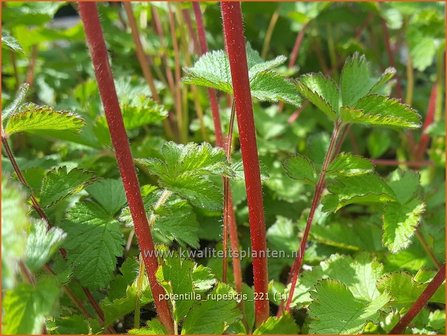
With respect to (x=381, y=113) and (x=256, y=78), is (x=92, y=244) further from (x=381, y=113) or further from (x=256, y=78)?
(x=381, y=113)

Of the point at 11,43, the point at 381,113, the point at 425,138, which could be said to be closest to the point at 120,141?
the point at 11,43

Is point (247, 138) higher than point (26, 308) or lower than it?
higher

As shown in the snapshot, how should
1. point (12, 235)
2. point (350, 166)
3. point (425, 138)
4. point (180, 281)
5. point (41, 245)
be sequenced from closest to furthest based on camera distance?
point (12, 235) < point (41, 245) < point (180, 281) < point (350, 166) < point (425, 138)

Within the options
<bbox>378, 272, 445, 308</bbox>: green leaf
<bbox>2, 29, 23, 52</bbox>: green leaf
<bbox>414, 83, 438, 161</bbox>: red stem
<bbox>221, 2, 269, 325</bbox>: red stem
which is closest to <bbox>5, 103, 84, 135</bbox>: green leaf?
<bbox>2, 29, 23, 52</bbox>: green leaf

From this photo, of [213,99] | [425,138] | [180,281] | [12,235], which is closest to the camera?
[12,235]

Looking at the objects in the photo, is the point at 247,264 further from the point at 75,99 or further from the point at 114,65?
the point at 114,65

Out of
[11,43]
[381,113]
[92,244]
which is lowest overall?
[92,244]
